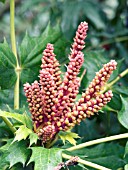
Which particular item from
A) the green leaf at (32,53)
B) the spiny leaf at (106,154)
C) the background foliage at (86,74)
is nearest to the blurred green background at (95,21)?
the background foliage at (86,74)

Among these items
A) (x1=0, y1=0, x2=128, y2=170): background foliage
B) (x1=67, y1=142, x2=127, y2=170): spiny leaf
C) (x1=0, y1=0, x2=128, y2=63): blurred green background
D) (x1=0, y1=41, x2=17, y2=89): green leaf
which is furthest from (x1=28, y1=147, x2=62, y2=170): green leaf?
(x1=0, y1=0, x2=128, y2=63): blurred green background

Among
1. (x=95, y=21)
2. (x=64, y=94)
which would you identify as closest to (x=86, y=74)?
(x=64, y=94)

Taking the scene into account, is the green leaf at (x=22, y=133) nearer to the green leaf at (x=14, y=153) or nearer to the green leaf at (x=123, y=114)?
the green leaf at (x=14, y=153)

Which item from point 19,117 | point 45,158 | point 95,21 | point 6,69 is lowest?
point 45,158

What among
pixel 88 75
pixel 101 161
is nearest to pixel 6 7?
pixel 88 75

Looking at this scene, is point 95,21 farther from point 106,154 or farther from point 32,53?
point 106,154

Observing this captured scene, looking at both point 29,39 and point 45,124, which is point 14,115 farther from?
point 29,39
